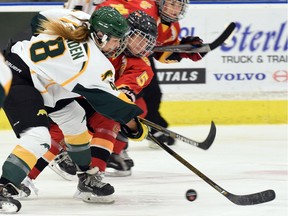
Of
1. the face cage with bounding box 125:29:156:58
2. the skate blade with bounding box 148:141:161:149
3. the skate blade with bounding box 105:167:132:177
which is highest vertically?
the face cage with bounding box 125:29:156:58

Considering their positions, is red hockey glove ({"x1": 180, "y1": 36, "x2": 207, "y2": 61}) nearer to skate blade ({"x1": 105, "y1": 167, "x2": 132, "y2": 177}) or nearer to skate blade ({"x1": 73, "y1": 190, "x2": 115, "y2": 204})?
skate blade ({"x1": 105, "y1": 167, "x2": 132, "y2": 177})

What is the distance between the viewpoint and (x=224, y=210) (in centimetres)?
354

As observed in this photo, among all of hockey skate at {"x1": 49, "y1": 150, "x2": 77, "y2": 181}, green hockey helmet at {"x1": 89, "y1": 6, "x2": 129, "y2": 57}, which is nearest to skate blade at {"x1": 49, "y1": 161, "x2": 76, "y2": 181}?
hockey skate at {"x1": 49, "y1": 150, "x2": 77, "y2": 181}

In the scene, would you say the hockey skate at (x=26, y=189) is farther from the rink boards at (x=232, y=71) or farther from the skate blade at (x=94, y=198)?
the rink boards at (x=232, y=71)

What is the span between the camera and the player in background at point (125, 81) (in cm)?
383

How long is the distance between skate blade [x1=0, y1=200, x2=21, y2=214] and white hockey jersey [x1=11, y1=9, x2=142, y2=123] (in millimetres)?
456

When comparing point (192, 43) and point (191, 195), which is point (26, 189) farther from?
point (192, 43)

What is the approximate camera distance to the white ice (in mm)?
→ 3549

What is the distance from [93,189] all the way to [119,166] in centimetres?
81

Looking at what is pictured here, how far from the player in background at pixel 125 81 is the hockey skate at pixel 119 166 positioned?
1.72 ft

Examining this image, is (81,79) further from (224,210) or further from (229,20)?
(229,20)

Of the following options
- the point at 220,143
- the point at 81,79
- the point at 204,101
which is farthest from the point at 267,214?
the point at 204,101

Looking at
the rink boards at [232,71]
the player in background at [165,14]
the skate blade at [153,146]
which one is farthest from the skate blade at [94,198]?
the rink boards at [232,71]

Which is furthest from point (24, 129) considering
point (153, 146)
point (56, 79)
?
point (153, 146)
